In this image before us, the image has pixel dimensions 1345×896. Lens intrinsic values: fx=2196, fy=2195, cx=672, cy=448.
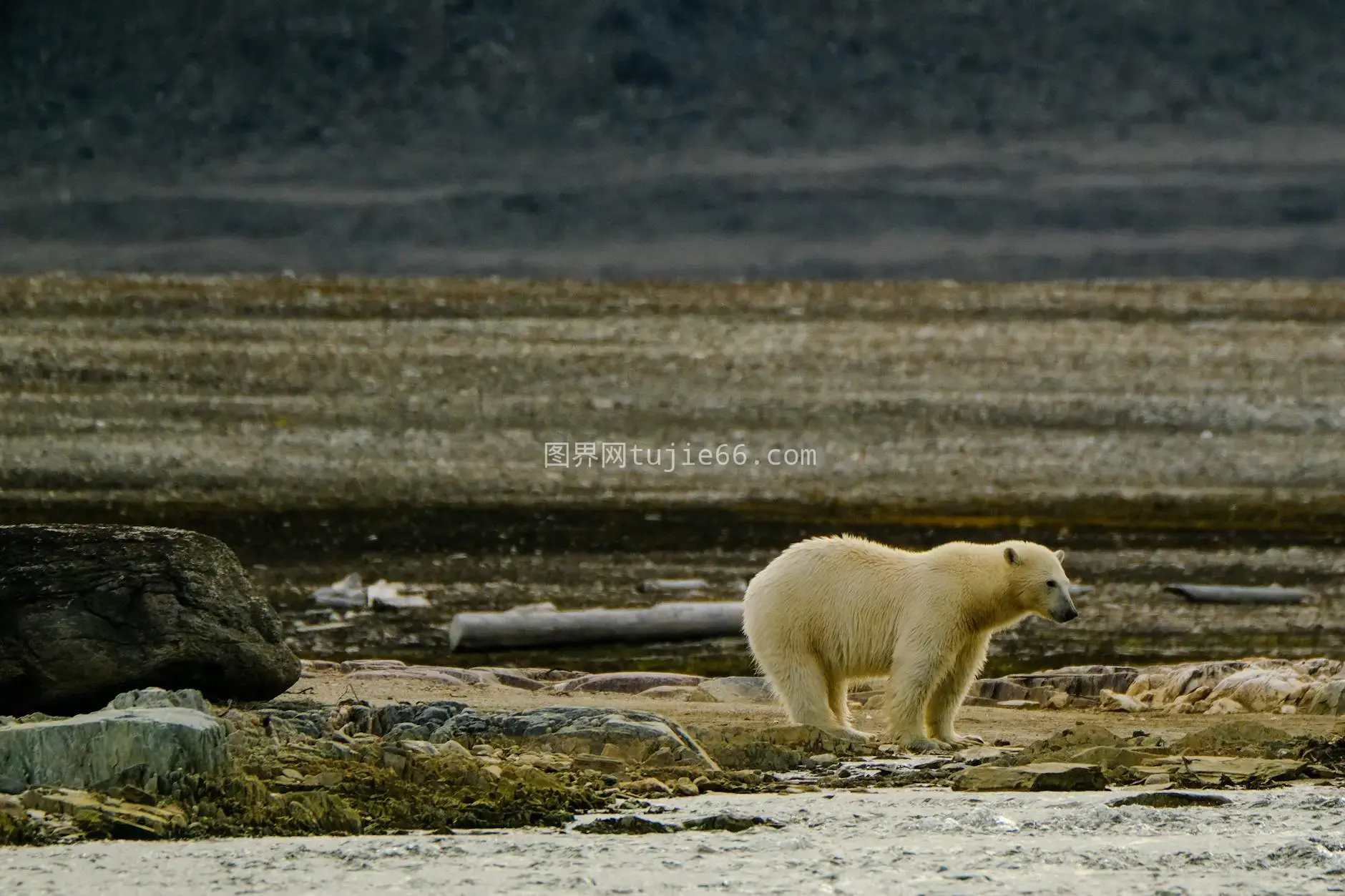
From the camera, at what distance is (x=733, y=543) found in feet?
74.4

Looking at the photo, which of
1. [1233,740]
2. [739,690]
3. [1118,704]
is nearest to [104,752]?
[1233,740]

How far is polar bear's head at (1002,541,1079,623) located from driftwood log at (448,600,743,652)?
5.30 meters

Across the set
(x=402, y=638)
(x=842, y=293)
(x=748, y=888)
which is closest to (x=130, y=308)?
(x=842, y=293)

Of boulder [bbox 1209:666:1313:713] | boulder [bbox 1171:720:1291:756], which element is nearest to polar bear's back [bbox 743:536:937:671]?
boulder [bbox 1171:720:1291:756]

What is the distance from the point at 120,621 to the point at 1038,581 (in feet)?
15.6

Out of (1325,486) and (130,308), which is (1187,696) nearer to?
(1325,486)

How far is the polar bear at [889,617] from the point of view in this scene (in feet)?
37.7

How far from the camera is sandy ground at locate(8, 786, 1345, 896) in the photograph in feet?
23.0

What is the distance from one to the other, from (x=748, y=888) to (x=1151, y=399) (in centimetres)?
3464

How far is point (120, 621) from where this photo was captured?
10.5 meters

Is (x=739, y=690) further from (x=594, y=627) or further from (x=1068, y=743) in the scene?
(x=1068, y=743)

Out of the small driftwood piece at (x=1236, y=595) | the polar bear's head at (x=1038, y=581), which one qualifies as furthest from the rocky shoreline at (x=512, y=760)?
the small driftwood piece at (x=1236, y=595)

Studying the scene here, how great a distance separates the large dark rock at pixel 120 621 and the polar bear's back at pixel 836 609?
2562mm

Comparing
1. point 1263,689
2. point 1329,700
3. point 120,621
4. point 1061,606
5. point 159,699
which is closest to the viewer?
point 159,699
